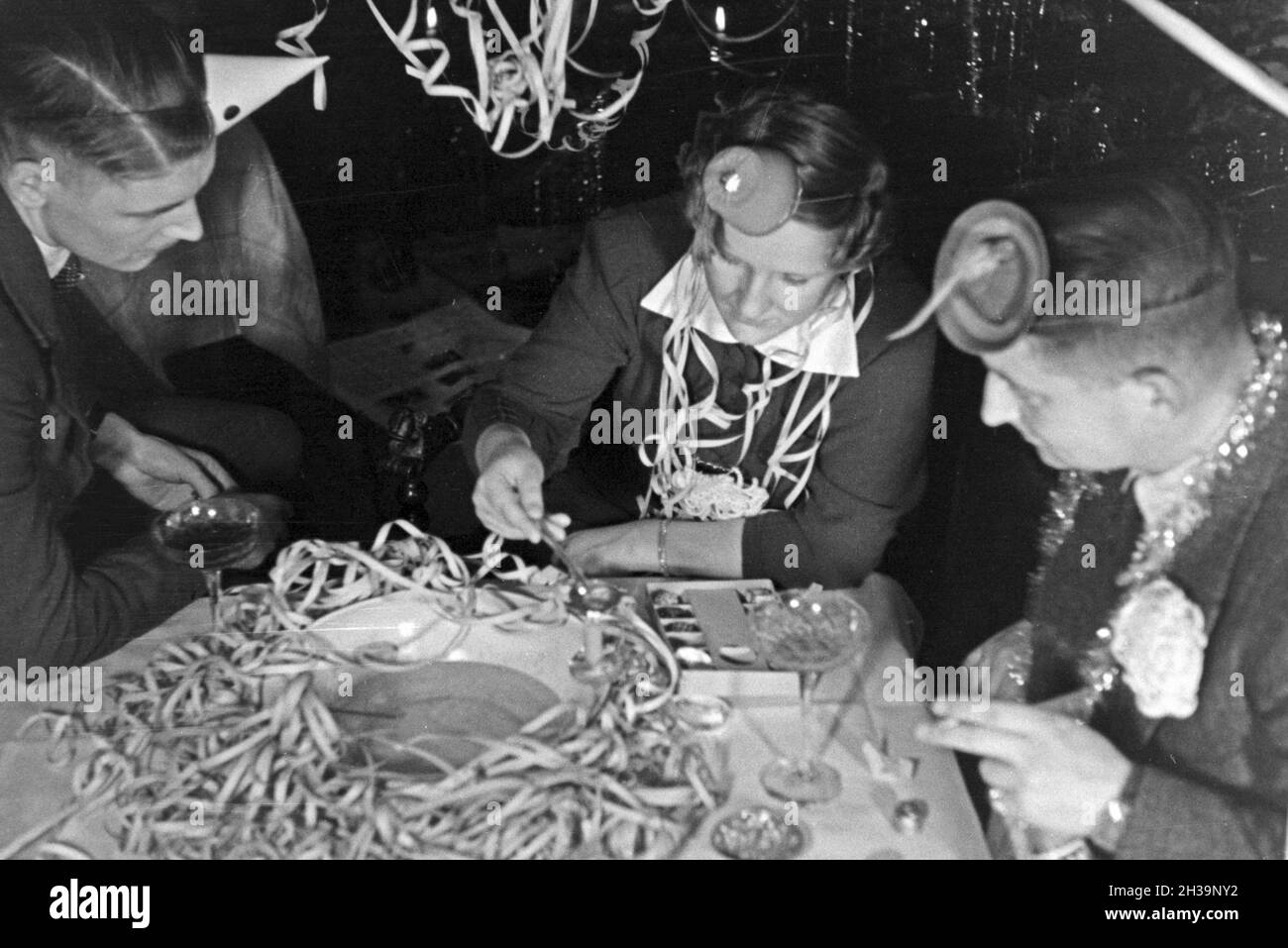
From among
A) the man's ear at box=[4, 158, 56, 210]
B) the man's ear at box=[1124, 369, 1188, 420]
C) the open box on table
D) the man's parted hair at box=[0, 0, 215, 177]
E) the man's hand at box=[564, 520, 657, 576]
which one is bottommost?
the open box on table

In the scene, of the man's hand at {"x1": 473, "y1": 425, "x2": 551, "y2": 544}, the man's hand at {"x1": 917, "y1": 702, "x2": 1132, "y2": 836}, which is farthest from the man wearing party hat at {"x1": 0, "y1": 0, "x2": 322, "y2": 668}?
the man's hand at {"x1": 917, "y1": 702, "x2": 1132, "y2": 836}

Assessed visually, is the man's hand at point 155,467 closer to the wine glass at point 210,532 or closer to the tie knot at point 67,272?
A: the wine glass at point 210,532

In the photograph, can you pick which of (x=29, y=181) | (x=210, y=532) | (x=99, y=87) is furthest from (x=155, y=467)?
(x=99, y=87)

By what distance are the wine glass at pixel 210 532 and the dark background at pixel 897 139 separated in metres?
0.33

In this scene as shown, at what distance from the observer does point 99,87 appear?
6.02ft

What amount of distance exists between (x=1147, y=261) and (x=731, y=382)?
603 mm

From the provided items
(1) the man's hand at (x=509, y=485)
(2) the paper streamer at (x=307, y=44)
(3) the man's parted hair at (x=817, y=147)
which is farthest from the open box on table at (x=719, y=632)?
(2) the paper streamer at (x=307, y=44)

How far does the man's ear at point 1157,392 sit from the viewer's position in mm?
1703

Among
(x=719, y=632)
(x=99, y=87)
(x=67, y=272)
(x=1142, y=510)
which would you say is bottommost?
(x=719, y=632)

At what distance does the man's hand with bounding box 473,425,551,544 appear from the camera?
1926mm

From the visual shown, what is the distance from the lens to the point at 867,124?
179 cm

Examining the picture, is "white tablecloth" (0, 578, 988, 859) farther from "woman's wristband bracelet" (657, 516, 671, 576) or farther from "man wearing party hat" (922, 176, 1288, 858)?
"woman's wristband bracelet" (657, 516, 671, 576)

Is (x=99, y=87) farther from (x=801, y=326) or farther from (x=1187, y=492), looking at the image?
(x=1187, y=492)
